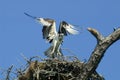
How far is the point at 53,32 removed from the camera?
48.0ft

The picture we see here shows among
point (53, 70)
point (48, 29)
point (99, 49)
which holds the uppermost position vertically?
point (48, 29)

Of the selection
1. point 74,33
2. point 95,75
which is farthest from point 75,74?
point 74,33

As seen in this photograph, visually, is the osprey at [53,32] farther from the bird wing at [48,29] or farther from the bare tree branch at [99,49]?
the bare tree branch at [99,49]

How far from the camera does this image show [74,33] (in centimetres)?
1356

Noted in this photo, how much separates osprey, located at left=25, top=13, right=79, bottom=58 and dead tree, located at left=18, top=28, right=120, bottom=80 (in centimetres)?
188

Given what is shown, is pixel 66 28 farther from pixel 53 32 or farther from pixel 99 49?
pixel 99 49

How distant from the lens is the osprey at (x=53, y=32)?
14.0m

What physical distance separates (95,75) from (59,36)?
3.07 metres

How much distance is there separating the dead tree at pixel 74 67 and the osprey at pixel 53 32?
188 centimetres

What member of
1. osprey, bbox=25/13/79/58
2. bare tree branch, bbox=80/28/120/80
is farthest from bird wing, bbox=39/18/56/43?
bare tree branch, bbox=80/28/120/80

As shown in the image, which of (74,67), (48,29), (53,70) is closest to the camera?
(53,70)

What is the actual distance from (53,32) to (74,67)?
9.77 feet

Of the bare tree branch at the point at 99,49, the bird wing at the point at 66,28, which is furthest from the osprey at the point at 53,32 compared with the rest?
the bare tree branch at the point at 99,49

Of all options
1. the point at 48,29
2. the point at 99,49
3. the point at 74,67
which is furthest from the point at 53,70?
the point at 48,29
